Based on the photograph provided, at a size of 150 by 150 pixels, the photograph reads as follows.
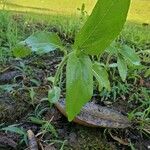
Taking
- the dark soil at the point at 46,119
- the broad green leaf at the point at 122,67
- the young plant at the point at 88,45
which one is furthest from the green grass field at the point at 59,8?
the young plant at the point at 88,45

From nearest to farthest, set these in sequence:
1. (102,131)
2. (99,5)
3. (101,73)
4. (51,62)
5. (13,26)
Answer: (99,5)
(101,73)
(102,131)
(51,62)
(13,26)

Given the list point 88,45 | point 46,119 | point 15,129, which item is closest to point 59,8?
point 46,119

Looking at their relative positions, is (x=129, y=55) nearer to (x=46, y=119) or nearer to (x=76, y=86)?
(x=46, y=119)

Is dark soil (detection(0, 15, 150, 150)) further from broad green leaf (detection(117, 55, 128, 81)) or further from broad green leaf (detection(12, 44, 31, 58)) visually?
broad green leaf (detection(12, 44, 31, 58))

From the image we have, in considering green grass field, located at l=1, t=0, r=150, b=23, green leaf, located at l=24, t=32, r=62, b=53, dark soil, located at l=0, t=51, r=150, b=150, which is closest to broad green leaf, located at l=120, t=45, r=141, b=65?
dark soil, located at l=0, t=51, r=150, b=150

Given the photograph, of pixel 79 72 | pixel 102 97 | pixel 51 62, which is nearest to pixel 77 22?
pixel 51 62

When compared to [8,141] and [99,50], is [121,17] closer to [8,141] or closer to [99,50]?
[99,50]
